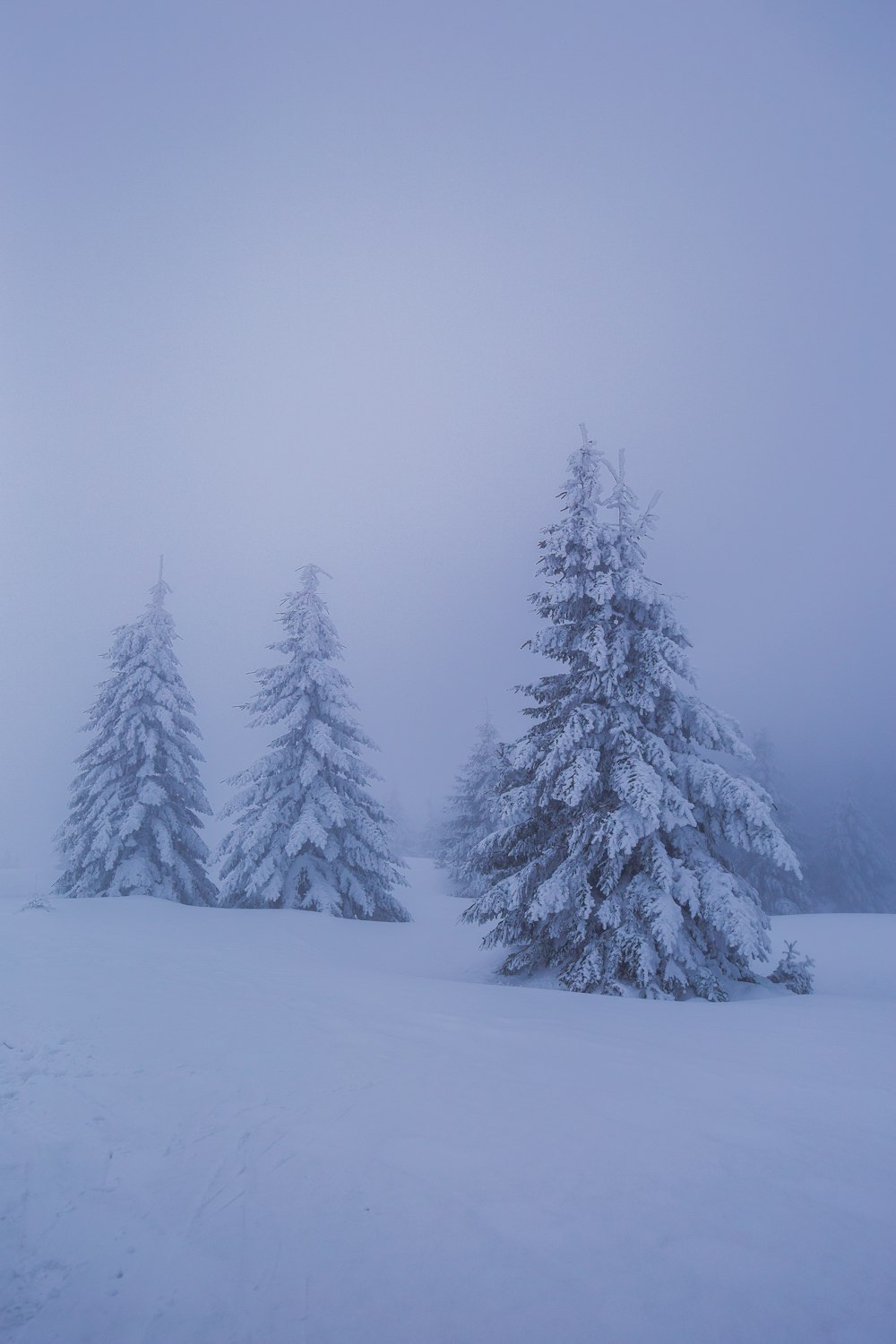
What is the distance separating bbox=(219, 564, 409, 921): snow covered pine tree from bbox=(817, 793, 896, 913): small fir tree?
32164mm

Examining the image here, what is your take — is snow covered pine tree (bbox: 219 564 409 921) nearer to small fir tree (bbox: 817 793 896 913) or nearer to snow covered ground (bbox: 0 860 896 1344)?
snow covered ground (bbox: 0 860 896 1344)

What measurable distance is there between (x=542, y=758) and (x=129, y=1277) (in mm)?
8692

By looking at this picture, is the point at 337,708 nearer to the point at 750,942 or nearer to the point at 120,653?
the point at 120,653

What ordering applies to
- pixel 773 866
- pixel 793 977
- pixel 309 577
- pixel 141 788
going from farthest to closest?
pixel 773 866
pixel 309 577
pixel 141 788
pixel 793 977

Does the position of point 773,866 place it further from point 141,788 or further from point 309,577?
point 141,788

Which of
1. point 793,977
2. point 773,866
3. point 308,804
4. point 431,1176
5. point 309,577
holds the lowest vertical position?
point 793,977

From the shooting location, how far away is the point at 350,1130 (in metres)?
3.95

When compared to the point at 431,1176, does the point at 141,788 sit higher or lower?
higher

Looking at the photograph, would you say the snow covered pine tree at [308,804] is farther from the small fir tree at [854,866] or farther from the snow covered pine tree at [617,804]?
the small fir tree at [854,866]

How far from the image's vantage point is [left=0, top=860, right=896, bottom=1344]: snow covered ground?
255cm

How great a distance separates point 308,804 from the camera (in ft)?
55.6

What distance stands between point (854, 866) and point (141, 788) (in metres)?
40.5

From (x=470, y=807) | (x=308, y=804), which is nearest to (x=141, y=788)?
(x=308, y=804)

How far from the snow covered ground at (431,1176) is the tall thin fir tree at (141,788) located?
1186 centimetres
